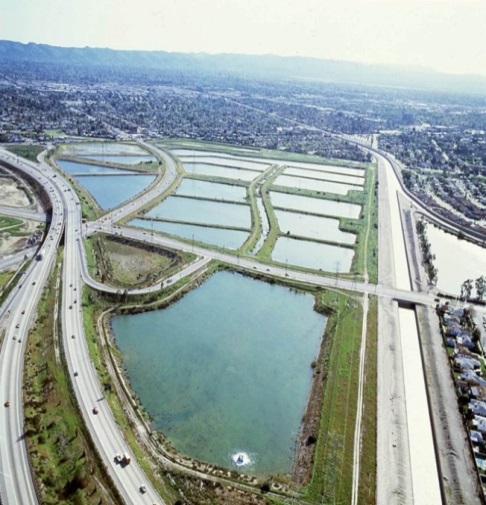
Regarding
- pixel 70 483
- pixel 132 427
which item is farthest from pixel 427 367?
pixel 70 483

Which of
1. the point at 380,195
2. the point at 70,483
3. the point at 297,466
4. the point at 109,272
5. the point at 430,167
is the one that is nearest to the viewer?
the point at 70,483

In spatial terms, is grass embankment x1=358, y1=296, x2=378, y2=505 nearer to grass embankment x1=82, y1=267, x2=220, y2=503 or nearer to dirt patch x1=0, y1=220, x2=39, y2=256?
grass embankment x1=82, y1=267, x2=220, y2=503

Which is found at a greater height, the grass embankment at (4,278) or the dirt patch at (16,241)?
the dirt patch at (16,241)

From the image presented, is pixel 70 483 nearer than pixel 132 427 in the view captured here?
Yes

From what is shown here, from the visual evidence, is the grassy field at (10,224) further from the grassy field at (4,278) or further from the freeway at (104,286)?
the grassy field at (4,278)

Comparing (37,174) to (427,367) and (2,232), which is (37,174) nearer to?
(2,232)

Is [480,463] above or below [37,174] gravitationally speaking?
below

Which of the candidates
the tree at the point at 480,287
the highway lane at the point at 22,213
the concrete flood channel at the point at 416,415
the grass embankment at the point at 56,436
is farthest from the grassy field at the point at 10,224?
the tree at the point at 480,287

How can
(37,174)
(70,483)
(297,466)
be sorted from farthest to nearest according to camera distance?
(37,174) → (297,466) → (70,483)
